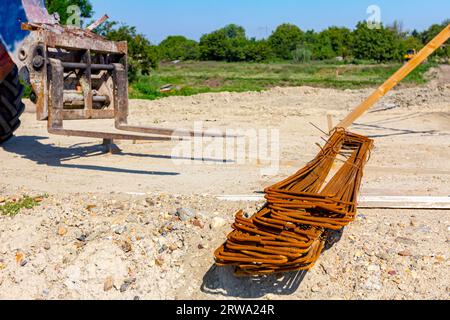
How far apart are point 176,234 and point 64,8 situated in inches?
908

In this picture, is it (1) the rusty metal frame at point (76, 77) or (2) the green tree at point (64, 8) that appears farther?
(2) the green tree at point (64, 8)

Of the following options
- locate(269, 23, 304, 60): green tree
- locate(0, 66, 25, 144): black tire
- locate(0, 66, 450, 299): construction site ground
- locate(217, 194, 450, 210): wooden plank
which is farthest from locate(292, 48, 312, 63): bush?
locate(217, 194, 450, 210): wooden plank

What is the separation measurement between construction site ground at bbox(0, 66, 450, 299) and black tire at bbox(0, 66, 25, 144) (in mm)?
1049

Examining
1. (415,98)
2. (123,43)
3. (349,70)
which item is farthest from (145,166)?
(349,70)

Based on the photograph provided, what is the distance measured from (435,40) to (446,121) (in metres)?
4.60

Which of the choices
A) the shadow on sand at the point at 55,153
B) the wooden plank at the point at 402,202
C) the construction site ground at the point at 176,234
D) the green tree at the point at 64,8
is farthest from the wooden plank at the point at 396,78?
the green tree at the point at 64,8

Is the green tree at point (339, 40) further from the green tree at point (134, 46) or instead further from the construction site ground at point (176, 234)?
the construction site ground at point (176, 234)

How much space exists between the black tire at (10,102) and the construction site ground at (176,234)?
3.44 ft

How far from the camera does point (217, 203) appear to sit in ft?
16.8

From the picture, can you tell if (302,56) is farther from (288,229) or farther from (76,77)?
(288,229)

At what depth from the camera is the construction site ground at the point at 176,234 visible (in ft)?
13.2

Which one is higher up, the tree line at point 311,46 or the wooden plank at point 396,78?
the tree line at point 311,46

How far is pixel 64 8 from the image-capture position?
2555 cm

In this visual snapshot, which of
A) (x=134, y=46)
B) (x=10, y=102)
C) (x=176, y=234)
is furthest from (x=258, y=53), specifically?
(x=176, y=234)
